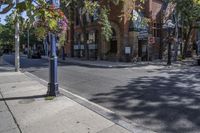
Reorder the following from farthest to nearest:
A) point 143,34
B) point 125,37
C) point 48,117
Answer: point 125,37, point 143,34, point 48,117

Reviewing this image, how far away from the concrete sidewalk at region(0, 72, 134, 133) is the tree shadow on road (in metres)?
0.98

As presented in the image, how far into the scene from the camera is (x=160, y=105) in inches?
339

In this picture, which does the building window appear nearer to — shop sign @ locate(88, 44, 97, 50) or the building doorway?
the building doorway

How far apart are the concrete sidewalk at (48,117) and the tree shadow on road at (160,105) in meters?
0.98

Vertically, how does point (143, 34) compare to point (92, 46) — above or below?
above

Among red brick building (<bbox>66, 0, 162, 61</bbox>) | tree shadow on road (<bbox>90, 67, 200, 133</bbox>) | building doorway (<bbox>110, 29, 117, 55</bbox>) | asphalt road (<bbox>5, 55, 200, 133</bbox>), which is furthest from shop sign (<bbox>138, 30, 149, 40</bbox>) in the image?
tree shadow on road (<bbox>90, 67, 200, 133</bbox>)

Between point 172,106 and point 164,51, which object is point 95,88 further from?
point 164,51

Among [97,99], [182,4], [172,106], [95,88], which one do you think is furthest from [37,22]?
[182,4]

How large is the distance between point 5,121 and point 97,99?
11.7ft

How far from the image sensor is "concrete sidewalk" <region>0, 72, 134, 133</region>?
631 cm

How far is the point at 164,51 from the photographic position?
124 feet

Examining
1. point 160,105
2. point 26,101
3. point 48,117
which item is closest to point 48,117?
point 48,117

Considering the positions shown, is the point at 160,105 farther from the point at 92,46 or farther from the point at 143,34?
the point at 92,46

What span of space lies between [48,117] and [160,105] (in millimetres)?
3241
